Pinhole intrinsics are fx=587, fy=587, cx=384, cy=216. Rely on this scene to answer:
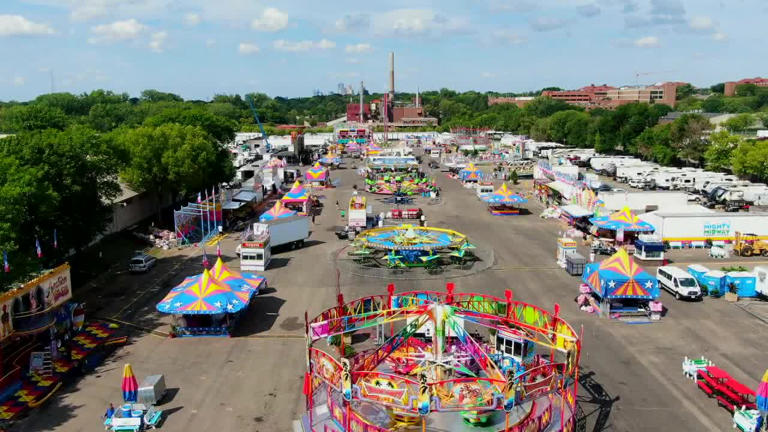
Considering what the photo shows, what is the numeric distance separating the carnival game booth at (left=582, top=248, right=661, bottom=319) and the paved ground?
43.1 inches

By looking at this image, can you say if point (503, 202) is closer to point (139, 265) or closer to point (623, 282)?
point (623, 282)

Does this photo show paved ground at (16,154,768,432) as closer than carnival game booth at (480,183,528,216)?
Yes

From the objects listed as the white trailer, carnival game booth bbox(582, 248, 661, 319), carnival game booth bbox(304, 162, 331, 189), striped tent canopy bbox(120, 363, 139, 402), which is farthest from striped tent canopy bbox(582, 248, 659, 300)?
carnival game booth bbox(304, 162, 331, 189)

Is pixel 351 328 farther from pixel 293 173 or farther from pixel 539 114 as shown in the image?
pixel 539 114

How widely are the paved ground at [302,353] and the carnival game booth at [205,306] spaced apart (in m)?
0.69

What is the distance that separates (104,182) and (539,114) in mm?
168185

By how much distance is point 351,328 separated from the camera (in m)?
20.5

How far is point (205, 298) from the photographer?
2700 cm

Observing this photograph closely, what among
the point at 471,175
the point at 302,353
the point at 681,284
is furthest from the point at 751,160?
the point at 302,353

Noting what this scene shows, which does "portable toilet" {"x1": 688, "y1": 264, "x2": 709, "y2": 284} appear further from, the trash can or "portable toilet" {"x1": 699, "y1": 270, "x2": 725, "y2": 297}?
the trash can

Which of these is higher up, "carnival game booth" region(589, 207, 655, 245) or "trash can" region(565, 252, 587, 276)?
"carnival game booth" region(589, 207, 655, 245)

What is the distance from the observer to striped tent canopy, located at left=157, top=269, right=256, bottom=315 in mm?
26562

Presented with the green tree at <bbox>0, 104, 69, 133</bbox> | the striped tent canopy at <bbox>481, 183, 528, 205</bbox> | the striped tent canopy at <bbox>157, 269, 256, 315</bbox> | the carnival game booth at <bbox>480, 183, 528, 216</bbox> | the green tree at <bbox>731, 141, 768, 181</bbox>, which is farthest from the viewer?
the green tree at <bbox>731, 141, 768, 181</bbox>

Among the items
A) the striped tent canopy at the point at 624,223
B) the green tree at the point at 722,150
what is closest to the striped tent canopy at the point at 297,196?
the striped tent canopy at the point at 624,223
